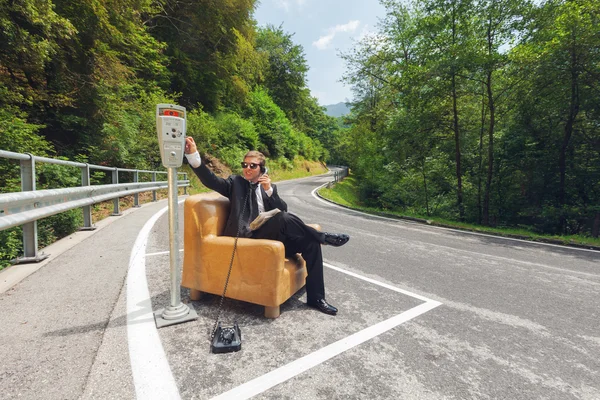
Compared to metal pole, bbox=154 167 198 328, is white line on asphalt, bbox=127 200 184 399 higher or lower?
lower

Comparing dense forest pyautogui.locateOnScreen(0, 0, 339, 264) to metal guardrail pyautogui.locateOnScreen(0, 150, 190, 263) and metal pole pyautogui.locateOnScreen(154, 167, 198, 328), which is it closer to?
metal guardrail pyautogui.locateOnScreen(0, 150, 190, 263)

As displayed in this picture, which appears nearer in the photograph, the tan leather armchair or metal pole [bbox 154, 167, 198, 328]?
metal pole [bbox 154, 167, 198, 328]

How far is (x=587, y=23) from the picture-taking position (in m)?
7.56

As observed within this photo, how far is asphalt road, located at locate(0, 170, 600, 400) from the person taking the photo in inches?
61.0

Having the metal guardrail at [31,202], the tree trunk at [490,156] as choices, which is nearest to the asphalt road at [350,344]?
the metal guardrail at [31,202]

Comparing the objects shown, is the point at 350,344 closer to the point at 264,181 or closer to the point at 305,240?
the point at 305,240

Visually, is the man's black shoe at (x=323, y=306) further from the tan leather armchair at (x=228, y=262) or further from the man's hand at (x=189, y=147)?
the man's hand at (x=189, y=147)

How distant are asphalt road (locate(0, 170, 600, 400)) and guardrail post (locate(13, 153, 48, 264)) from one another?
0.33 m

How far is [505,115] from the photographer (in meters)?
11.0

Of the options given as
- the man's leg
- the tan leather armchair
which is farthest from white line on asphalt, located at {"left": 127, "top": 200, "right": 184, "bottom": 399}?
the man's leg

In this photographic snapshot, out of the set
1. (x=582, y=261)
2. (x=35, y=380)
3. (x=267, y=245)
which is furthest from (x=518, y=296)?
(x=35, y=380)

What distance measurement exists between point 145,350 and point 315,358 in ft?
3.77

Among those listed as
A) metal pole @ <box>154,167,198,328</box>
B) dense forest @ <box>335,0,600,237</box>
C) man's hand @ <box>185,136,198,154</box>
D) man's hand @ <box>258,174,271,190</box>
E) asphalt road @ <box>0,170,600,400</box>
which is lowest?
asphalt road @ <box>0,170,600,400</box>

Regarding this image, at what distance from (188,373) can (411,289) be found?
103 inches
